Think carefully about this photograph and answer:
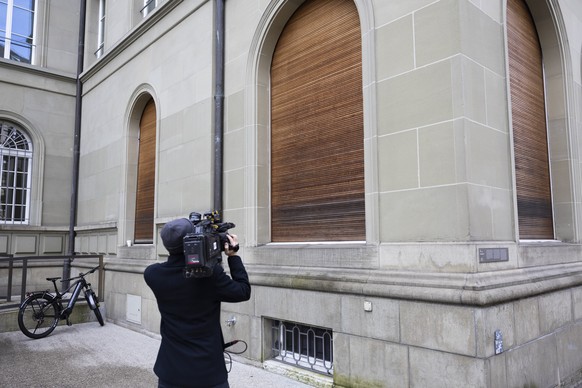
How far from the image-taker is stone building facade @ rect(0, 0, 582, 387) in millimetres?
4754

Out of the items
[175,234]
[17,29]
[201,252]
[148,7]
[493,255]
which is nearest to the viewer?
[201,252]

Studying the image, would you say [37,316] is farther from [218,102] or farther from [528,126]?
[528,126]

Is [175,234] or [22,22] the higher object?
[22,22]

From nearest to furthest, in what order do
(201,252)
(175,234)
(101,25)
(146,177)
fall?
(201,252)
(175,234)
(146,177)
(101,25)

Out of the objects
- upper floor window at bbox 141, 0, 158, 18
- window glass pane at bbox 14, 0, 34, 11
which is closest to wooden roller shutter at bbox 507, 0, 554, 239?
upper floor window at bbox 141, 0, 158, 18

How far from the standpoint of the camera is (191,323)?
316cm

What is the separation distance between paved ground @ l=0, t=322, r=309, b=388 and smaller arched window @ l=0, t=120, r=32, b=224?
5.29 metres

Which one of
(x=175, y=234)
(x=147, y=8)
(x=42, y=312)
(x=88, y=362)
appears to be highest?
(x=147, y=8)

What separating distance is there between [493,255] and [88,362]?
20.3ft

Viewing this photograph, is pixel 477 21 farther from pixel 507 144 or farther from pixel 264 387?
pixel 264 387

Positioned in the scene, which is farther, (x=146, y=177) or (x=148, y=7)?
(x=148, y=7)

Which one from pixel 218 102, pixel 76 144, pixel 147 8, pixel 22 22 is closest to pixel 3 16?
pixel 22 22

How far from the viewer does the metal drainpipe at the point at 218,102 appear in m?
7.87

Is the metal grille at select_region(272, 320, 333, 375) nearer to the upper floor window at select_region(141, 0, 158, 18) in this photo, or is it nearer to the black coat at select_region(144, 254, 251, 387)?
the black coat at select_region(144, 254, 251, 387)
